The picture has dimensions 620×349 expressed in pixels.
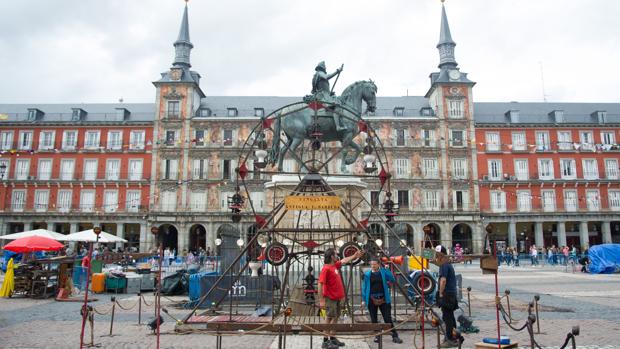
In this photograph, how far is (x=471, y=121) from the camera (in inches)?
1758

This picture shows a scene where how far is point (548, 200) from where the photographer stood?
44.1m

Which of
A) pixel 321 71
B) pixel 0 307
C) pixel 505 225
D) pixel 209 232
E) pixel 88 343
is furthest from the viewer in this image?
pixel 505 225

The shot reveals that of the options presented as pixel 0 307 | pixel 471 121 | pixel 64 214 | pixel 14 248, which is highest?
pixel 471 121

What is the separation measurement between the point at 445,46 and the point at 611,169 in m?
20.4

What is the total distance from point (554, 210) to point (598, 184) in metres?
5.40

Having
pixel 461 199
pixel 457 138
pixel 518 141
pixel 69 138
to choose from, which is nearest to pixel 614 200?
pixel 518 141

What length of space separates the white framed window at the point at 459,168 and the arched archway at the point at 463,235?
4729 millimetres

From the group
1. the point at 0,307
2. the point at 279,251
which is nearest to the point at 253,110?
the point at 0,307

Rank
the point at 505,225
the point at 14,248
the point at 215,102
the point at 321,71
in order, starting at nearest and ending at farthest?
1. the point at 321,71
2. the point at 14,248
3. the point at 505,225
4. the point at 215,102

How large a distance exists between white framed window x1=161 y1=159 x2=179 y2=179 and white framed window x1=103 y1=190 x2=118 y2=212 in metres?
5.21

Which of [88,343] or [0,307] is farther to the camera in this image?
[0,307]

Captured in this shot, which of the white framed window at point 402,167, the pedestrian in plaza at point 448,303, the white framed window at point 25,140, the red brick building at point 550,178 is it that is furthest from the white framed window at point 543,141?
the white framed window at point 25,140

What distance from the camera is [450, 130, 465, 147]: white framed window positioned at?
44.4 metres

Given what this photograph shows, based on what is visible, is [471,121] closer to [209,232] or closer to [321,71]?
[209,232]
